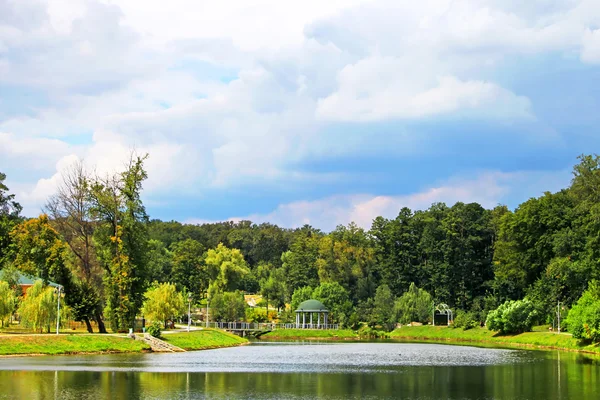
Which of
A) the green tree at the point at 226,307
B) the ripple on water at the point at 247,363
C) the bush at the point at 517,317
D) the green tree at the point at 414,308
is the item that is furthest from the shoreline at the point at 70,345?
the green tree at the point at 414,308

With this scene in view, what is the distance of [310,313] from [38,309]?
221 feet

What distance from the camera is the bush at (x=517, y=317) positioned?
83938 mm

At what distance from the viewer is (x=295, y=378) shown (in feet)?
128

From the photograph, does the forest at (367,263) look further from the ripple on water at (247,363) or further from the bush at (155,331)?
the ripple on water at (247,363)

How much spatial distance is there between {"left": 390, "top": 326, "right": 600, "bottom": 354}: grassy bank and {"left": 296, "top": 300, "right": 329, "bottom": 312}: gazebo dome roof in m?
13.4

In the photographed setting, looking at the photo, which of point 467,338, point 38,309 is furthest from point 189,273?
point 38,309

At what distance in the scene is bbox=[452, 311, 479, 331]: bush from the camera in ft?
328

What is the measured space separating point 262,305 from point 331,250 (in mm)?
22993

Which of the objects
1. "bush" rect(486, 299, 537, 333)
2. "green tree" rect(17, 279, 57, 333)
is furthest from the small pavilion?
"green tree" rect(17, 279, 57, 333)

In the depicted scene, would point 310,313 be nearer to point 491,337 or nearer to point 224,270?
point 224,270

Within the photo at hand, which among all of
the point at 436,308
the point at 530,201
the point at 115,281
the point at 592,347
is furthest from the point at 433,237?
the point at 115,281

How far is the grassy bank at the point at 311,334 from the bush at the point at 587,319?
47637 millimetres

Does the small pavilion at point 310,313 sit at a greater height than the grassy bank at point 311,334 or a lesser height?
greater

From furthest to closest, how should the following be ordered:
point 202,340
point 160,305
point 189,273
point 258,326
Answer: point 189,273
point 258,326
point 160,305
point 202,340
